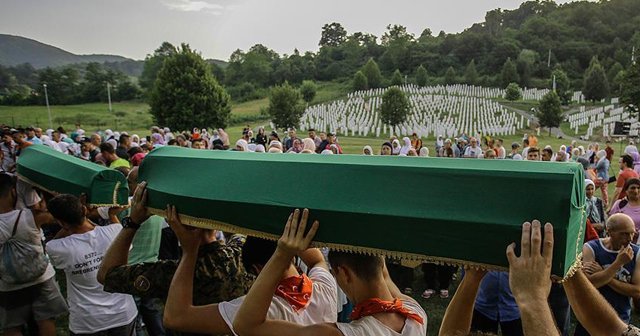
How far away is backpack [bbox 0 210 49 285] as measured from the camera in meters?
3.98

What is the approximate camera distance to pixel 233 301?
2246 millimetres

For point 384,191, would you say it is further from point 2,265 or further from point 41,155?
point 41,155

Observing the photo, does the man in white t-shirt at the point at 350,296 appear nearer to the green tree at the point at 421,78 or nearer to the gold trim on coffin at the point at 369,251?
the gold trim on coffin at the point at 369,251

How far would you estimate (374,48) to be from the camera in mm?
123938

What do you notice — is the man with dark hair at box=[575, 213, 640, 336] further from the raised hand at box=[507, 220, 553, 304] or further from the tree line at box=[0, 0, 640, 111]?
the tree line at box=[0, 0, 640, 111]

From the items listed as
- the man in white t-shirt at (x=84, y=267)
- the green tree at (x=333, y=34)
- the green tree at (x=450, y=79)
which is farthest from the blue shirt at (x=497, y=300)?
the green tree at (x=333, y=34)

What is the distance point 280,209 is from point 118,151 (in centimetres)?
930

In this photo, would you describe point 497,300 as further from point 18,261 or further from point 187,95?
point 187,95

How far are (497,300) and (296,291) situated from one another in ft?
8.92

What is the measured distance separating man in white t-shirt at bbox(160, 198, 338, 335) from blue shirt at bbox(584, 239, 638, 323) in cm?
296

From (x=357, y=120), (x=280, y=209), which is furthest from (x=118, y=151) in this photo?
(x=357, y=120)

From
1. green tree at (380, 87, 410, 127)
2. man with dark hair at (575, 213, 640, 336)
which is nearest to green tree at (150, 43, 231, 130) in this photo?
green tree at (380, 87, 410, 127)

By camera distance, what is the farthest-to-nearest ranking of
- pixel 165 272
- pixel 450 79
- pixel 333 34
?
1. pixel 333 34
2. pixel 450 79
3. pixel 165 272

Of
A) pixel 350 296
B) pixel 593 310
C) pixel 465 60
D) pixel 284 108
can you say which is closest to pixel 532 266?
pixel 350 296
